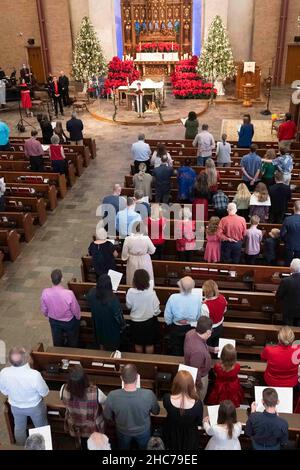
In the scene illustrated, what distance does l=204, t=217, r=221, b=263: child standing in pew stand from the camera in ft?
23.0

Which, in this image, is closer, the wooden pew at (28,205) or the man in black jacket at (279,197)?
the man in black jacket at (279,197)

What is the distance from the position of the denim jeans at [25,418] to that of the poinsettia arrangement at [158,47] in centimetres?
1760

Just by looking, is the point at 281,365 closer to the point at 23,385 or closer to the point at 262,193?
the point at 23,385

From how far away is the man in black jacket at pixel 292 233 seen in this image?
6.80 m

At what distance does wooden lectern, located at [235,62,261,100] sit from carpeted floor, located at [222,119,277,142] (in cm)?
238

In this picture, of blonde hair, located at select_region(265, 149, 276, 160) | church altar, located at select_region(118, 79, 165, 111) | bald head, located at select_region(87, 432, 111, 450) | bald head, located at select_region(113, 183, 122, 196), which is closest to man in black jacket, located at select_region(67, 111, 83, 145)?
church altar, located at select_region(118, 79, 165, 111)

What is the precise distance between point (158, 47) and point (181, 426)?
59.6 ft

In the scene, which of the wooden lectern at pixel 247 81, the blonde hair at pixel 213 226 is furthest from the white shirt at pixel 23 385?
the wooden lectern at pixel 247 81

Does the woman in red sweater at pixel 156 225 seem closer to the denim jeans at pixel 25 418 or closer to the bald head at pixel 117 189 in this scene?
the bald head at pixel 117 189

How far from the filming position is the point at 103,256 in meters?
6.71

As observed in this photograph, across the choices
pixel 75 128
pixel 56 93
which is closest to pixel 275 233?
pixel 75 128

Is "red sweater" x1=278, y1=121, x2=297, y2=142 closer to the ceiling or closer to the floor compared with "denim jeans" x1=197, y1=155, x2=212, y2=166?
closer to the ceiling

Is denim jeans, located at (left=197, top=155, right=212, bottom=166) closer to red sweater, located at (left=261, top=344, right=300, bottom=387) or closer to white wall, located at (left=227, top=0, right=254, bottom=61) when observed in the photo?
red sweater, located at (left=261, top=344, right=300, bottom=387)
